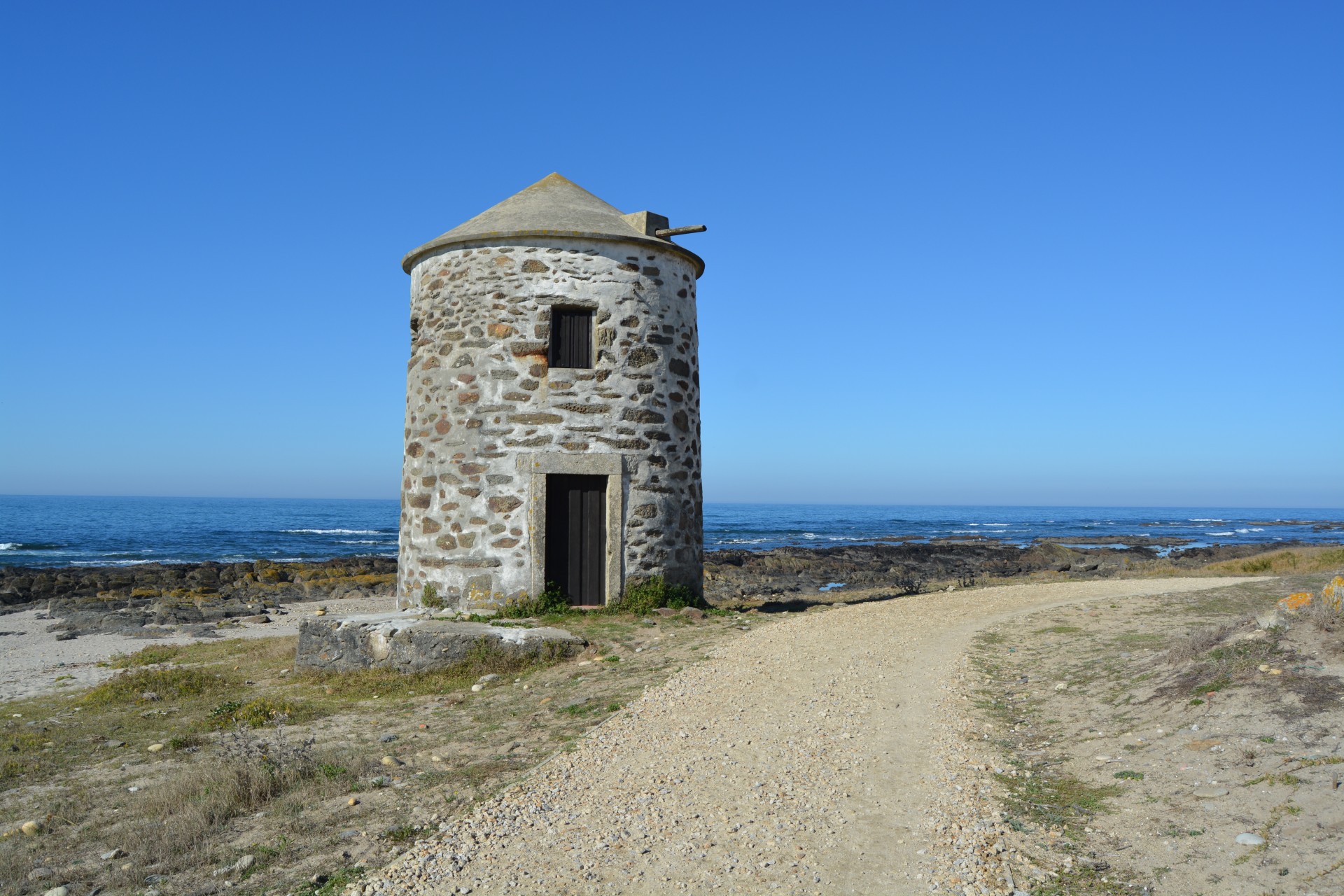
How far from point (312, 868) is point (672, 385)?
339 inches

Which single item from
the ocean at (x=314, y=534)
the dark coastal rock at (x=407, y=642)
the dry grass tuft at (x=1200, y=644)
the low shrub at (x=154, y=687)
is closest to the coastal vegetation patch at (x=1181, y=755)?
the dry grass tuft at (x=1200, y=644)

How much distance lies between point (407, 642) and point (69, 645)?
11310mm

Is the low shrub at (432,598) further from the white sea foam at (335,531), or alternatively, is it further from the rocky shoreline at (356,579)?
the white sea foam at (335,531)

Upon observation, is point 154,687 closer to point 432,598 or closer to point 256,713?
point 256,713

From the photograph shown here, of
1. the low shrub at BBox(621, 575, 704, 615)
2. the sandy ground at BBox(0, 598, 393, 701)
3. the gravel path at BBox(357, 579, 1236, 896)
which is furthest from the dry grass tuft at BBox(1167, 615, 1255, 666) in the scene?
the sandy ground at BBox(0, 598, 393, 701)

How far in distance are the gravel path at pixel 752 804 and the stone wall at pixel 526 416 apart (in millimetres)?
3777

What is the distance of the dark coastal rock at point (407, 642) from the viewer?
1017 centimetres

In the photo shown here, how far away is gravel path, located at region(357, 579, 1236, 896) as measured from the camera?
4527mm

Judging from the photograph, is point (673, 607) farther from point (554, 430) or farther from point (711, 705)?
point (711, 705)

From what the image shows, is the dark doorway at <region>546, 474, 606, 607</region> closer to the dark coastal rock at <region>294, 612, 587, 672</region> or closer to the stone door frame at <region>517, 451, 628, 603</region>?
the stone door frame at <region>517, 451, 628, 603</region>

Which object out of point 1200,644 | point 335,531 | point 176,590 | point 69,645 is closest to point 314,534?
point 335,531

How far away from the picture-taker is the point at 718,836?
195 inches

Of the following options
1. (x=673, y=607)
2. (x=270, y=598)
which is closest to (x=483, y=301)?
(x=673, y=607)

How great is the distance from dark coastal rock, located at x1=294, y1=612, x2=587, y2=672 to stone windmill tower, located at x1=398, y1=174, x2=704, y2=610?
4.35ft
